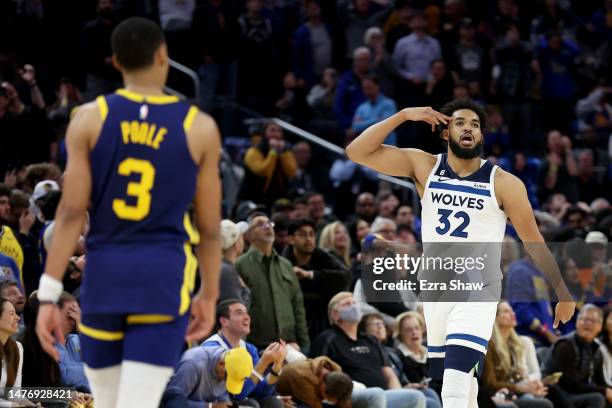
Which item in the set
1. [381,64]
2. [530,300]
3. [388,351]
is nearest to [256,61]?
[381,64]

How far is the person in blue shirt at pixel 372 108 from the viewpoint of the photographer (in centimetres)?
1678

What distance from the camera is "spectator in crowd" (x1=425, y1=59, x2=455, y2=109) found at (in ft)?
58.8

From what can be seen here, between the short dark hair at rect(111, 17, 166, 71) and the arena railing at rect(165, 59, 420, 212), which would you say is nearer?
the short dark hair at rect(111, 17, 166, 71)

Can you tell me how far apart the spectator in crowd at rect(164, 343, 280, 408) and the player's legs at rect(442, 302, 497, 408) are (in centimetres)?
205

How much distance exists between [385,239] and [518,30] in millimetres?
7861

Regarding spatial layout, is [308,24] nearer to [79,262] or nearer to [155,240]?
[79,262]

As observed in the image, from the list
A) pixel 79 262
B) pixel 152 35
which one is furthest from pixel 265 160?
pixel 152 35

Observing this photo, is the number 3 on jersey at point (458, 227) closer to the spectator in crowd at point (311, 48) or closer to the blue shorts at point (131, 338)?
the blue shorts at point (131, 338)

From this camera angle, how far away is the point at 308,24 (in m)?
18.6

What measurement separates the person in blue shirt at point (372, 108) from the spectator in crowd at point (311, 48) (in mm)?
1714

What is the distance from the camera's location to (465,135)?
8703 millimetres

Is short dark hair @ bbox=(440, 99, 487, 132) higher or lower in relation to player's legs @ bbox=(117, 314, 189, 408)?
higher

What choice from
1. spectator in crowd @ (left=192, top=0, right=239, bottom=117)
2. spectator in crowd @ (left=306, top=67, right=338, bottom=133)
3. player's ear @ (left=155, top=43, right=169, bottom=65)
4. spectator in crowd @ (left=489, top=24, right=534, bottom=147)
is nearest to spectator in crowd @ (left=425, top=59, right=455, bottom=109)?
spectator in crowd @ (left=306, top=67, right=338, bottom=133)

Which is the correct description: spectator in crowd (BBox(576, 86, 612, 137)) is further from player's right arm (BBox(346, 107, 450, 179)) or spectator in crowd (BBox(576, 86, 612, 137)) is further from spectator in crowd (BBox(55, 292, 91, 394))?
spectator in crowd (BBox(55, 292, 91, 394))
